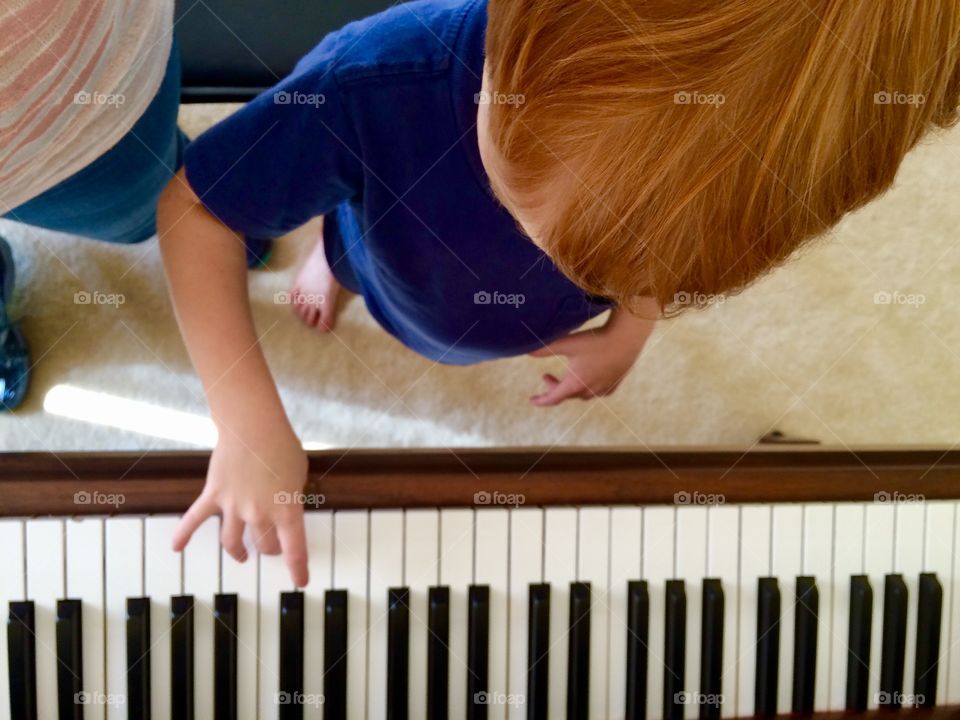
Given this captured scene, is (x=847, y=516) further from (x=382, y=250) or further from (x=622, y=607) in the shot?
(x=382, y=250)

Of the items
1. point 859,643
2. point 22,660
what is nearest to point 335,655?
point 22,660

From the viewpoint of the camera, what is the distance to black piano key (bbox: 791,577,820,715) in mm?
634

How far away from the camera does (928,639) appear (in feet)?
2.13

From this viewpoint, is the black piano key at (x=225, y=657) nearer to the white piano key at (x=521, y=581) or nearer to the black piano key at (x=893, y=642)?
the white piano key at (x=521, y=581)

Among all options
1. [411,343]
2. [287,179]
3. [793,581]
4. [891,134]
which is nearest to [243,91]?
[287,179]

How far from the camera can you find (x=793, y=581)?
635 millimetres

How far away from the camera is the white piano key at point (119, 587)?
22.3 inches

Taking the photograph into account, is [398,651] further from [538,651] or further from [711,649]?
[711,649]

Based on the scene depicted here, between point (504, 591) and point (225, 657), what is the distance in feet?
0.77

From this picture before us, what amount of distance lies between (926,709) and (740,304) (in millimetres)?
567

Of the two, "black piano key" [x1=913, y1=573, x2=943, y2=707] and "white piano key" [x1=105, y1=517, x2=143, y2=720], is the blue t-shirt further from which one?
"black piano key" [x1=913, y1=573, x2=943, y2=707]

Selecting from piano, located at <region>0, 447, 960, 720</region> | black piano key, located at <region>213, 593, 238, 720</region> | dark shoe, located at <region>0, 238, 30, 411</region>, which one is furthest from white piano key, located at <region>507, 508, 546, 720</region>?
dark shoe, located at <region>0, 238, 30, 411</region>

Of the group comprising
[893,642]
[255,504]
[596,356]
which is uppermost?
[596,356]

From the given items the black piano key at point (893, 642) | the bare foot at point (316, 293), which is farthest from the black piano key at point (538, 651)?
the bare foot at point (316, 293)
